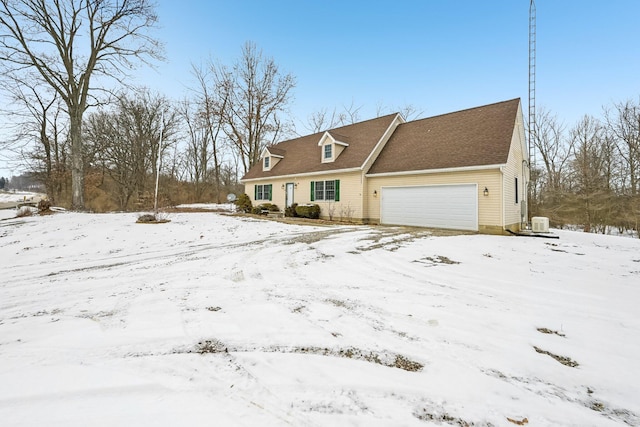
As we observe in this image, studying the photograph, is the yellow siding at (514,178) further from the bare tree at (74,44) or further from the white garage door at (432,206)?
the bare tree at (74,44)

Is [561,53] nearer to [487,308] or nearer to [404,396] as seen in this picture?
[487,308]

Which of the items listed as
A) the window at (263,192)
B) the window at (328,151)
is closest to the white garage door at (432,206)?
the window at (328,151)

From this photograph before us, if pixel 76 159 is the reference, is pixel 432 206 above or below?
below

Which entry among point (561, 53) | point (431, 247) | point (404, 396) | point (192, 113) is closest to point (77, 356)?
point (404, 396)

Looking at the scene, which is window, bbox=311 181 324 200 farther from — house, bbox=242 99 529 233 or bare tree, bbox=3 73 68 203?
bare tree, bbox=3 73 68 203

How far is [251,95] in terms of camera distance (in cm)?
2312

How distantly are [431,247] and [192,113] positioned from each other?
28.1 meters

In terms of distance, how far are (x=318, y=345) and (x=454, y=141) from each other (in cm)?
1249

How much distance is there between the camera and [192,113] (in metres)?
26.9

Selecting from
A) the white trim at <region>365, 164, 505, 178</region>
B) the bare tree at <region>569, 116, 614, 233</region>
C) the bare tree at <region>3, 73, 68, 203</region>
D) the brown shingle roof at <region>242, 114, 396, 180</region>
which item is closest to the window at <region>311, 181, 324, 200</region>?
the brown shingle roof at <region>242, 114, 396, 180</region>

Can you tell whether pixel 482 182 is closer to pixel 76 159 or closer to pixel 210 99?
pixel 76 159

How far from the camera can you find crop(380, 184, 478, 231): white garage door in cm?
1070

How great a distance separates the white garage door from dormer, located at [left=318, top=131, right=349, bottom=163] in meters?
3.97

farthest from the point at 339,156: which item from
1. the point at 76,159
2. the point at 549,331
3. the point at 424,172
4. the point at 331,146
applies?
the point at 76,159
